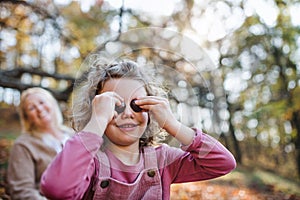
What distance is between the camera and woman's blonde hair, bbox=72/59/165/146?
1.06 metres

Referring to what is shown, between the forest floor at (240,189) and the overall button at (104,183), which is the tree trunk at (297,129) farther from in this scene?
the overall button at (104,183)

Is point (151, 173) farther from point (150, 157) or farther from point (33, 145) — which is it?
point (33, 145)

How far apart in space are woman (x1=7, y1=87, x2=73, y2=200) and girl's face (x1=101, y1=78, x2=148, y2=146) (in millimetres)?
1298

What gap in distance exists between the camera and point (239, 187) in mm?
4562

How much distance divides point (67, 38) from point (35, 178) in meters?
3.70

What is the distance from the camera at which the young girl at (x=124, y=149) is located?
94cm

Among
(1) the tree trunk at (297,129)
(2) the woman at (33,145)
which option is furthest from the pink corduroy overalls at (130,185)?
(1) the tree trunk at (297,129)

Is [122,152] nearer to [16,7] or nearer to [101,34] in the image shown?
[101,34]

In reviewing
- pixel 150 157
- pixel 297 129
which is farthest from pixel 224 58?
pixel 150 157

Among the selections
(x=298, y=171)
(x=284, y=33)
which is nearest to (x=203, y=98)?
(x=284, y=33)

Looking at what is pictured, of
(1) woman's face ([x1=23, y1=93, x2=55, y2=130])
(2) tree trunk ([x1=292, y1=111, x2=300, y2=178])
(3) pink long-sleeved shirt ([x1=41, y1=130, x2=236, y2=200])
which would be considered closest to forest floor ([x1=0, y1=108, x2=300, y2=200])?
(2) tree trunk ([x1=292, y1=111, x2=300, y2=178])

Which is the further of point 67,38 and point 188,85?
point 67,38

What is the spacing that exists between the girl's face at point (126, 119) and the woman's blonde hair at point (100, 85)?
18mm

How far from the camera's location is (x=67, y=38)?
18.9 ft
